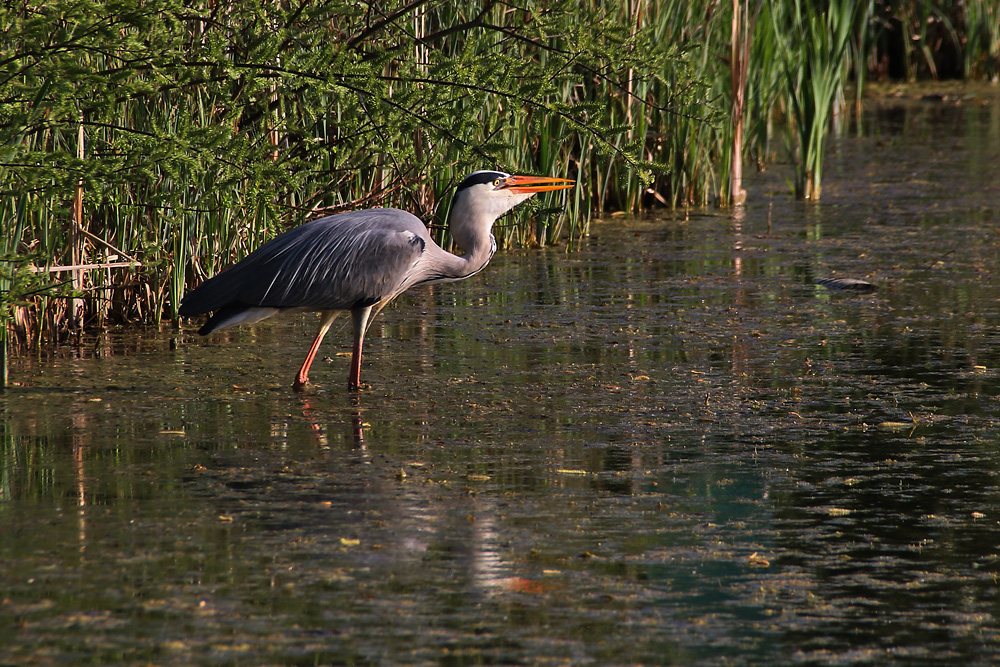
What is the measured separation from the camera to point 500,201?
6758mm

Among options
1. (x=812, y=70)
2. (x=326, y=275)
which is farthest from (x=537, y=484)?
(x=812, y=70)

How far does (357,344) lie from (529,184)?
1.31 m

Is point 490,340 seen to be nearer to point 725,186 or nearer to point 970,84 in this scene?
point 725,186

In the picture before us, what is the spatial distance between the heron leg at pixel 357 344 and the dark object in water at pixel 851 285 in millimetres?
3207

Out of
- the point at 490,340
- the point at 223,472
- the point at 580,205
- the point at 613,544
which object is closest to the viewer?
→ the point at 613,544

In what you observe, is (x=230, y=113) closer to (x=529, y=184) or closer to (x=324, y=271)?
(x=324, y=271)

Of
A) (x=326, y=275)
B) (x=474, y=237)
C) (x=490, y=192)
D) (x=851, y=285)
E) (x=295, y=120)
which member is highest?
(x=295, y=120)

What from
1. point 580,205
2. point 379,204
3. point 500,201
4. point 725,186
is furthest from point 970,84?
point 500,201

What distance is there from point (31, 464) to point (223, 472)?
0.74 m

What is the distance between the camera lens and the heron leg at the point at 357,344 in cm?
612

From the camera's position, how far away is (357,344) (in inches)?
242

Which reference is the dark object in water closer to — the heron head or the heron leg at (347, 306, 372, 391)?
the heron head

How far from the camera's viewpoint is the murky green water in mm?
3547

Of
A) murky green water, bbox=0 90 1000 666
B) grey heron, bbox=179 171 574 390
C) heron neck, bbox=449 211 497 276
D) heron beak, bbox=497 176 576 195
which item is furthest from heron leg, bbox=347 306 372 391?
heron beak, bbox=497 176 576 195
